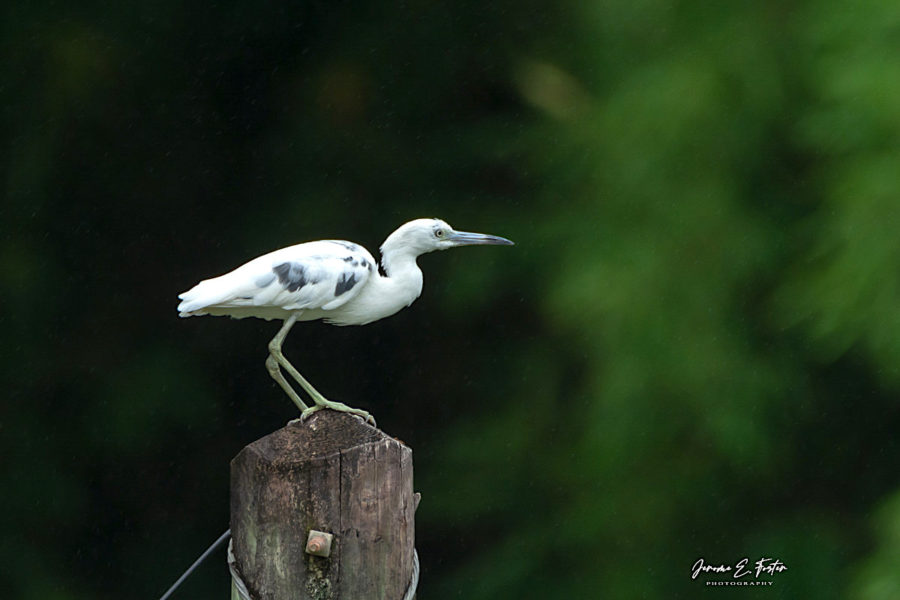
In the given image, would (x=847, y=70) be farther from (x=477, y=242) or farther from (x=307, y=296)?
(x=307, y=296)

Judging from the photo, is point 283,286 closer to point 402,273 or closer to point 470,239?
point 402,273

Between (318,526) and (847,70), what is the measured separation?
2924 millimetres

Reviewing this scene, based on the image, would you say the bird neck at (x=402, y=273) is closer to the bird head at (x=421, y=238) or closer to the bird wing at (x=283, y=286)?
the bird head at (x=421, y=238)

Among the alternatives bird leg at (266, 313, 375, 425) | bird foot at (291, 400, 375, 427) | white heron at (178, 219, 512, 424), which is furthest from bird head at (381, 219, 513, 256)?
bird foot at (291, 400, 375, 427)

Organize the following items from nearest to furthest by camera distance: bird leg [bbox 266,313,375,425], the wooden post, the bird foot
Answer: the wooden post → the bird foot → bird leg [bbox 266,313,375,425]

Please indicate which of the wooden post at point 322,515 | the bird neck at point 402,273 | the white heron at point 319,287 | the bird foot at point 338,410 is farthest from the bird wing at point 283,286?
the wooden post at point 322,515

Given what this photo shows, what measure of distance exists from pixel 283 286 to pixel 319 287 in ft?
0.25

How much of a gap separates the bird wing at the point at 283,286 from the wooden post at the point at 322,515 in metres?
0.44

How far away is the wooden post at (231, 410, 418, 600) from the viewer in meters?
1.95

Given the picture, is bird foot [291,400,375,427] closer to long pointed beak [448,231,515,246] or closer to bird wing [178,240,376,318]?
bird wing [178,240,376,318]

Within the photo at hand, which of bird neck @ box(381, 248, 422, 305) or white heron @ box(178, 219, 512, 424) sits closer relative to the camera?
white heron @ box(178, 219, 512, 424)

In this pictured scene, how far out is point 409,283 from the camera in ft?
8.40

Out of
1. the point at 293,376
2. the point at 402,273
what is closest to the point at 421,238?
the point at 402,273

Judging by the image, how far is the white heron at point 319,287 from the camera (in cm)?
239
